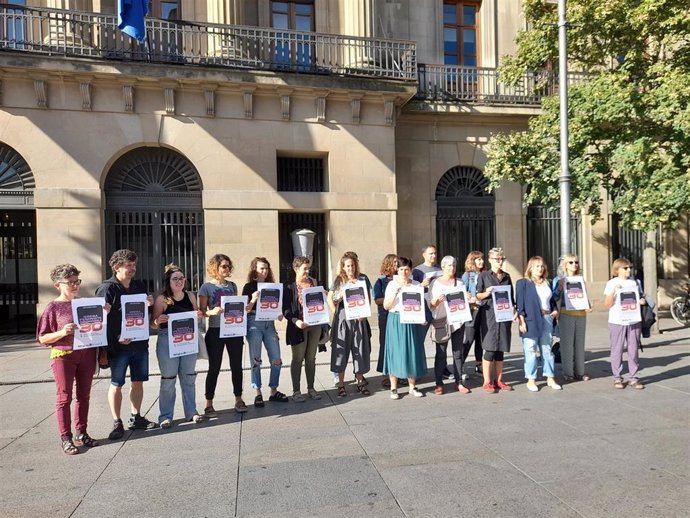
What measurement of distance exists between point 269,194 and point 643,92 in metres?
8.48

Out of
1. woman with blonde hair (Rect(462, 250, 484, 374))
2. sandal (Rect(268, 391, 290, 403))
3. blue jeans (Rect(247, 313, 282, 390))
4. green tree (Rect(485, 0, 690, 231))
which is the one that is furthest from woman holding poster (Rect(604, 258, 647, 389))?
blue jeans (Rect(247, 313, 282, 390))

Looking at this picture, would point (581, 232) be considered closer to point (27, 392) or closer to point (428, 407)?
point (428, 407)

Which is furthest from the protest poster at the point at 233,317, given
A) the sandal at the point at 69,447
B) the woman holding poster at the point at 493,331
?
the woman holding poster at the point at 493,331

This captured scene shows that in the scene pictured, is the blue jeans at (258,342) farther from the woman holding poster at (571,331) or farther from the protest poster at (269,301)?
the woman holding poster at (571,331)

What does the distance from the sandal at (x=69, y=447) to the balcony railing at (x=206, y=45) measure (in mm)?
9924

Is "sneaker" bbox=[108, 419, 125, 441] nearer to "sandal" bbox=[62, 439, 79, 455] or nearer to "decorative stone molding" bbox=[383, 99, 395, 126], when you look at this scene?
"sandal" bbox=[62, 439, 79, 455]

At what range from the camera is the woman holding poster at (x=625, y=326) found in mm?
6980

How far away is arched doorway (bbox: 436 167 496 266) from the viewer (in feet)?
51.4

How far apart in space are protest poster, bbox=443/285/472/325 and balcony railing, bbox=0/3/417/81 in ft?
28.4

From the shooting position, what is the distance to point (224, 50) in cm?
1287

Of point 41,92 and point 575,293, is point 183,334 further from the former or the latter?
point 41,92

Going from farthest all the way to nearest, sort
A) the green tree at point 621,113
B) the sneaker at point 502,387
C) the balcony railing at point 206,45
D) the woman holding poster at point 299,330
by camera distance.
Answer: the balcony railing at point 206,45 → the green tree at point 621,113 → the sneaker at point 502,387 → the woman holding poster at point 299,330

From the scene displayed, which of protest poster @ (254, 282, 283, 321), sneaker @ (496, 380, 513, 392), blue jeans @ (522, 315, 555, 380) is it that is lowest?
sneaker @ (496, 380, 513, 392)

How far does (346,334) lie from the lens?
688cm
